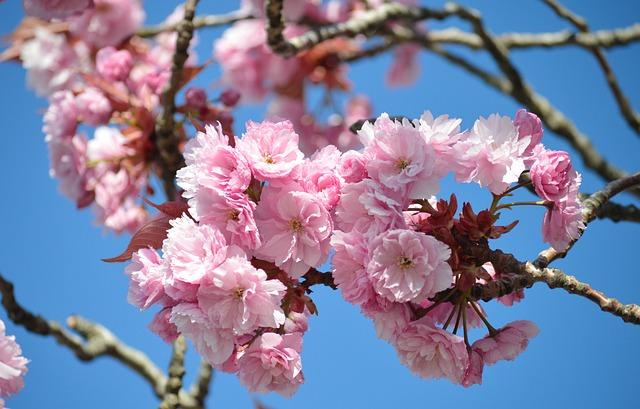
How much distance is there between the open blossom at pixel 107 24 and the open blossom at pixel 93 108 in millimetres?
753

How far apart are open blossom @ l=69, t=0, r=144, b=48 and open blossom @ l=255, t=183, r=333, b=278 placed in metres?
2.19

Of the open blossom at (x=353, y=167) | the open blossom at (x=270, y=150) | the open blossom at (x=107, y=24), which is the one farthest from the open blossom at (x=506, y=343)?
the open blossom at (x=107, y=24)

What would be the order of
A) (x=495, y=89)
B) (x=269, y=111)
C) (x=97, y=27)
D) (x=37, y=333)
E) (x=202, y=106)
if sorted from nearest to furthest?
(x=37, y=333) → (x=202, y=106) → (x=97, y=27) → (x=495, y=89) → (x=269, y=111)

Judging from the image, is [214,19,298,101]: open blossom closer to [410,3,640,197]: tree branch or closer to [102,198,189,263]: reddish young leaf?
[410,3,640,197]: tree branch

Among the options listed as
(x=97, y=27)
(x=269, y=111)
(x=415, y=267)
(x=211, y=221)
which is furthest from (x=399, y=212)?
(x=269, y=111)

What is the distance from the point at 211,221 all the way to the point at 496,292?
548 millimetres

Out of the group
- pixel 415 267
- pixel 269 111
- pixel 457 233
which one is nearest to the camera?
pixel 415 267

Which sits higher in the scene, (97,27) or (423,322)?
(97,27)

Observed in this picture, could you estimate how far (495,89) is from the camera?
3.55 metres

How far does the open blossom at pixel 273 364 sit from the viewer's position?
4.44 ft

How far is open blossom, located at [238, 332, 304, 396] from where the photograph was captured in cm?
135

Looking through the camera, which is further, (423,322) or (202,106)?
(202,106)

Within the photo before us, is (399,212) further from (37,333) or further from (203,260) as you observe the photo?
(37,333)

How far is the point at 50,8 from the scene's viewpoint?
2230mm
